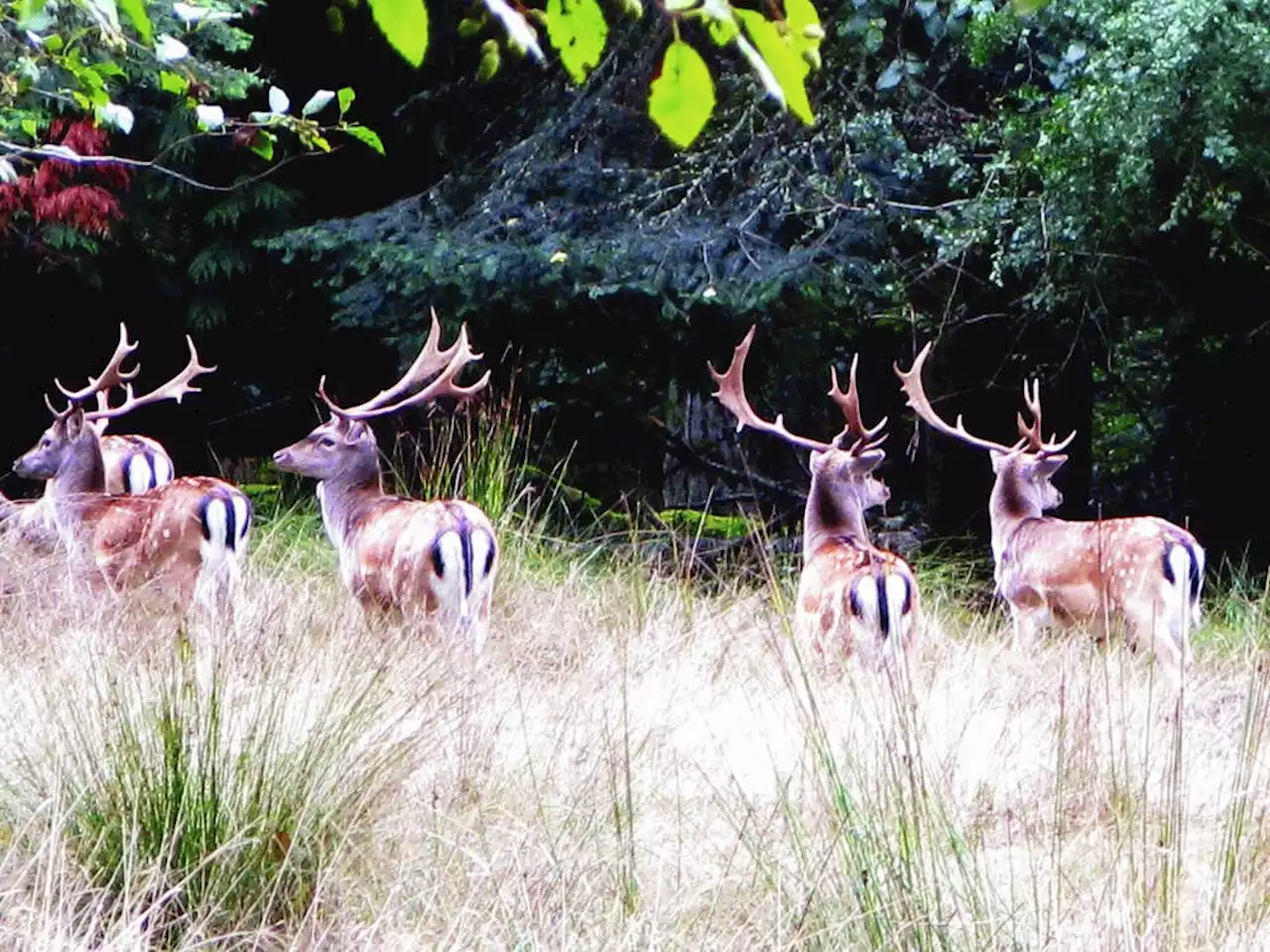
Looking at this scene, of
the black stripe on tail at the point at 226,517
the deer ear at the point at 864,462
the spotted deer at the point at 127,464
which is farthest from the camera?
the spotted deer at the point at 127,464

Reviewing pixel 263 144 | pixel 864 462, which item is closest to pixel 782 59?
pixel 263 144

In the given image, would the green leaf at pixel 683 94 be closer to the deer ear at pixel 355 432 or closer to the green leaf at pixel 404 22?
the green leaf at pixel 404 22

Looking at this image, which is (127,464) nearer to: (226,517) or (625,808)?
(226,517)

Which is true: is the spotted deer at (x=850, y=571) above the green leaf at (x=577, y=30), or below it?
below

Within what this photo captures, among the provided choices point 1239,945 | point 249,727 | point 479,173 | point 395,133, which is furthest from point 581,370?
point 1239,945

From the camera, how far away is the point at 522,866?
4.46 meters

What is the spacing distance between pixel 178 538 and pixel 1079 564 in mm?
3634

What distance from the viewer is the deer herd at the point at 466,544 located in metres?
7.40

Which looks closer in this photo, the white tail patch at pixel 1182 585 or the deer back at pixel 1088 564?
the white tail patch at pixel 1182 585

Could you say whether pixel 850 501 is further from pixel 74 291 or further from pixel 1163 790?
pixel 74 291

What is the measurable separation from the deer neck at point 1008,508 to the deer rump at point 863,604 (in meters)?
1.65

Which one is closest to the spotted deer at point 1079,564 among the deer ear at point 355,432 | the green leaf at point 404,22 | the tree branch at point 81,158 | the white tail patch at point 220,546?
the deer ear at point 355,432

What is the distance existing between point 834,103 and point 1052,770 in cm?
590

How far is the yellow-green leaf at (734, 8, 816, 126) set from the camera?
6.27 feet
